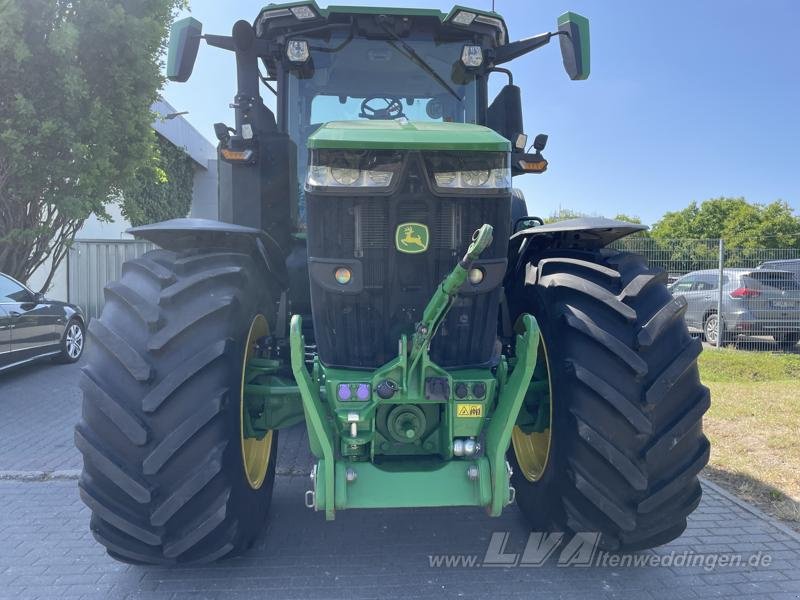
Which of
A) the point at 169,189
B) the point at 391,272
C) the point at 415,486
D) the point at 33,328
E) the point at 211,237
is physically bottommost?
the point at 33,328

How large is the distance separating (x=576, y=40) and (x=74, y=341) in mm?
8980

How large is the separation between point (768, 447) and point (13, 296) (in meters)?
8.97

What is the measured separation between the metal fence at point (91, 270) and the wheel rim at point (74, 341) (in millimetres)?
4383

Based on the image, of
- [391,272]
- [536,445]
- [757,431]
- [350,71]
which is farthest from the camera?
[757,431]

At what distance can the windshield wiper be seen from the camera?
369cm

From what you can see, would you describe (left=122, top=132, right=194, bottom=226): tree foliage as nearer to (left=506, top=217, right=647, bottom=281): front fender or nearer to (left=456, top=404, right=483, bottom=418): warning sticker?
(left=506, top=217, right=647, bottom=281): front fender

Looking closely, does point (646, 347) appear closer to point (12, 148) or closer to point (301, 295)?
point (301, 295)

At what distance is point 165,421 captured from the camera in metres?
2.64

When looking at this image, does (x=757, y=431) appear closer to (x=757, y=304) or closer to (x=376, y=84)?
(x=376, y=84)

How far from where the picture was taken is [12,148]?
365 inches

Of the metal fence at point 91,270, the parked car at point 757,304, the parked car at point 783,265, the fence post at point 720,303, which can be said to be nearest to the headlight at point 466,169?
the parked car at point 757,304

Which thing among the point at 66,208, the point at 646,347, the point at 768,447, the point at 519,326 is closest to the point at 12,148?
the point at 66,208

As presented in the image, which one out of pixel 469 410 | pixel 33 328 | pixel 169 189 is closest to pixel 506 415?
pixel 469 410

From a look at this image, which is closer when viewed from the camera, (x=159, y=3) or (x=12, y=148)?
(x=12, y=148)
